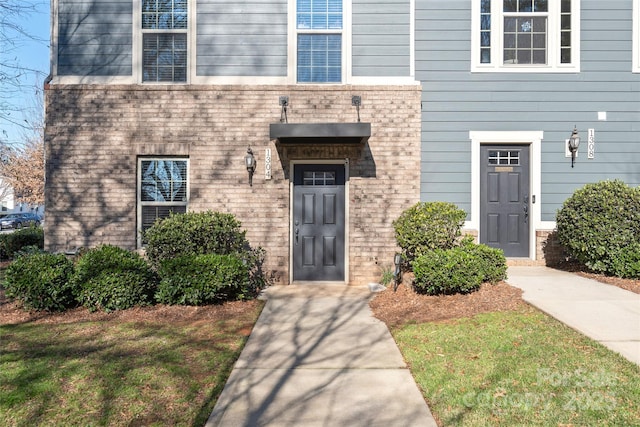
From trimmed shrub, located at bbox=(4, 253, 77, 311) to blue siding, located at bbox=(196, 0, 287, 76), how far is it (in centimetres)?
425

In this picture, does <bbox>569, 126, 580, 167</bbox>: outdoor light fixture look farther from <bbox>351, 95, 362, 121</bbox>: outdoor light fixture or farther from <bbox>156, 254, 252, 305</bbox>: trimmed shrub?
<bbox>156, 254, 252, 305</bbox>: trimmed shrub

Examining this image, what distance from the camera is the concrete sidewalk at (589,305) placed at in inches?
155

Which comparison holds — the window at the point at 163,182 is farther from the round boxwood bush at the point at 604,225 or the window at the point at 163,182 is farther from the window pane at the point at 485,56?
the round boxwood bush at the point at 604,225

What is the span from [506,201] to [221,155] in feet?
18.7

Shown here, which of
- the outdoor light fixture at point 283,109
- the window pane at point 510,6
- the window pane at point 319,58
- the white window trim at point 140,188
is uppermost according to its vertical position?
the window pane at point 510,6

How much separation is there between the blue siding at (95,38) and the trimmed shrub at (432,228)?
20.0 feet

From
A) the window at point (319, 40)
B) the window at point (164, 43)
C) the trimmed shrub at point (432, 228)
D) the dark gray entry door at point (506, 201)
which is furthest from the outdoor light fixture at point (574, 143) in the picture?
the window at point (164, 43)

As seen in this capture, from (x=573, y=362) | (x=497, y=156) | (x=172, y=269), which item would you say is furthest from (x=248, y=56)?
(x=573, y=362)

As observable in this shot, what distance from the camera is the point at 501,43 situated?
7645 mm

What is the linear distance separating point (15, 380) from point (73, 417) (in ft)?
3.27

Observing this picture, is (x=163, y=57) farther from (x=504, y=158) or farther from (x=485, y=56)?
(x=504, y=158)

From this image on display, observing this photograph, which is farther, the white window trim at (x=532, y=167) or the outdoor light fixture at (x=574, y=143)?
the white window trim at (x=532, y=167)

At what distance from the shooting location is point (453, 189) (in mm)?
7625

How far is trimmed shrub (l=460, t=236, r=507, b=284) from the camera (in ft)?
18.7
